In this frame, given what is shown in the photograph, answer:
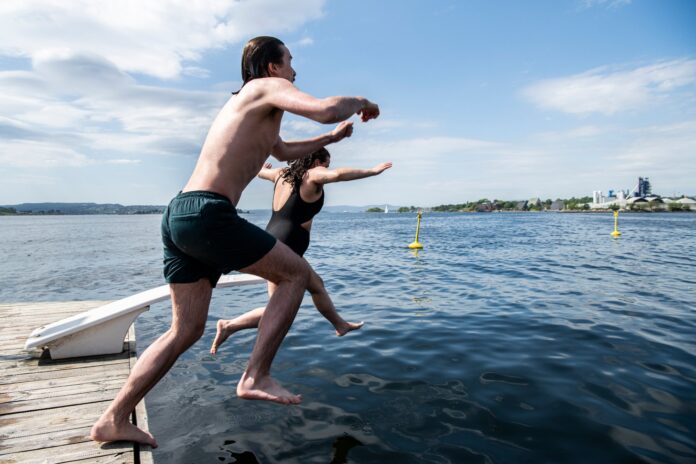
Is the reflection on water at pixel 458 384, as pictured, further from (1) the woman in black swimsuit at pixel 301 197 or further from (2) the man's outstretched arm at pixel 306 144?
(2) the man's outstretched arm at pixel 306 144

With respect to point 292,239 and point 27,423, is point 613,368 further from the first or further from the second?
point 27,423

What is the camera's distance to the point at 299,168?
14.5ft

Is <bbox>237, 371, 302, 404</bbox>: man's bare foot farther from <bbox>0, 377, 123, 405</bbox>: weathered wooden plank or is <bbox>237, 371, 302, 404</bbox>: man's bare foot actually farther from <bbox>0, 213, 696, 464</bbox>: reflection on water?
<bbox>0, 377, 123, 405</bbox>: weathered wooden plank

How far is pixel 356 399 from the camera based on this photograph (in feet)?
13.6

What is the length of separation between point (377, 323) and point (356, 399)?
10.6 feet

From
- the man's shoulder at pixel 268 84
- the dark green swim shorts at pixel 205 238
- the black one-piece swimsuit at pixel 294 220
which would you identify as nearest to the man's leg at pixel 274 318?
the dark green swim shorts at pixel 205 238

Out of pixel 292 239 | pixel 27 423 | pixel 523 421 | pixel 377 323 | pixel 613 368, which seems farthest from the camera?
pixel 377 323

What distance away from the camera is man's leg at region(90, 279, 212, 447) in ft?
8.64

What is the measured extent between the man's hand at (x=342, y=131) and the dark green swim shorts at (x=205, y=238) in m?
1.12

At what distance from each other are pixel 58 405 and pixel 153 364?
1.31m

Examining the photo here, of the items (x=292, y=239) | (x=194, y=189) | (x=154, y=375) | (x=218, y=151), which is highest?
(x=218, y=151)

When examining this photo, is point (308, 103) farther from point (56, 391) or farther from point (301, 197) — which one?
point (56, 391)

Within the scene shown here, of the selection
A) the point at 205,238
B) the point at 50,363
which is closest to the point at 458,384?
the point at 205,238

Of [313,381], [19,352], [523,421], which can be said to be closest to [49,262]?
[19,352]
